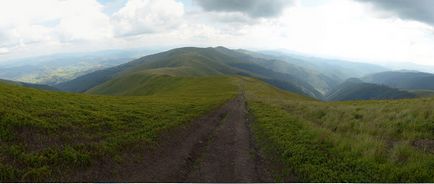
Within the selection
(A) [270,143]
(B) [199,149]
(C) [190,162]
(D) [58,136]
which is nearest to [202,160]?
(C) [190,162]

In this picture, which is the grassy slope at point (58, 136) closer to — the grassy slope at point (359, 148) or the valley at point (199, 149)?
the valley at point (199, 149)

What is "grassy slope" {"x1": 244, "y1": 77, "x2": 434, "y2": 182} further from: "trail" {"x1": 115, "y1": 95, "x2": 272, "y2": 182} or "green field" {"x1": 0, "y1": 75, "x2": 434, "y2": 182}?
"trail" {"x1": 115, "y1": 95, "x2": 272, "y2": 182}

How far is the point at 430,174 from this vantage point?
12086mm

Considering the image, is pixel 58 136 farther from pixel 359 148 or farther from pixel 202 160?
pixel 359 148

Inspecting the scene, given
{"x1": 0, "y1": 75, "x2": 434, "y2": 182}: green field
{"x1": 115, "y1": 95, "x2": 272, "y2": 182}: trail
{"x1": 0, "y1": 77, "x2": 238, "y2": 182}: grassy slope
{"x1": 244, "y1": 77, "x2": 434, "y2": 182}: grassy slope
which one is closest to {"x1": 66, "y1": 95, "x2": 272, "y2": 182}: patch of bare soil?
{"x1": 115, "y1": 95, "x2": 272, "y2": 182}: trail

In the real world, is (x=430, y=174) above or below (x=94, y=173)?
above

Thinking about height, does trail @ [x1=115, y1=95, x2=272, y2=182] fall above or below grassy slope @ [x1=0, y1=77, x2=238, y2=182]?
below

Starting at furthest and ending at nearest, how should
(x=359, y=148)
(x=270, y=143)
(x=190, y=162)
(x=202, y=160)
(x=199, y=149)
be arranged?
(x=270, y=143), (x=199, y=149), (x=202, y=160), (x=190, y=162), (x=359, y=148)

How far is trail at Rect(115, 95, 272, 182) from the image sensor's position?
47.7 feet

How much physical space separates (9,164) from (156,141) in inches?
371

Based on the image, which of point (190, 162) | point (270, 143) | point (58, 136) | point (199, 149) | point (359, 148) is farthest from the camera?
point (270, 143)

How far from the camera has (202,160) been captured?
1734 centimetres

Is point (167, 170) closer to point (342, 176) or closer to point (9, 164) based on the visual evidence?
point (9, 164)

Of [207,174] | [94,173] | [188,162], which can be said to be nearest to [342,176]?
[207,174]
